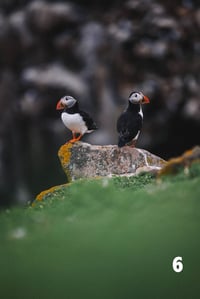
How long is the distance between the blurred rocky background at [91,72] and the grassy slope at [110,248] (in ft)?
3.74

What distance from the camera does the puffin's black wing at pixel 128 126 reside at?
4.50 m

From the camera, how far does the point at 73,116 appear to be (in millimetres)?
4570

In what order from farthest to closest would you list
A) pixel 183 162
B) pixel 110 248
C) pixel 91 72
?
pixel 91 72 < pixel 183 162 < pixel 110 248

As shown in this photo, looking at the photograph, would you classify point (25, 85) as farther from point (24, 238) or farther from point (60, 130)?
point (24, 238)

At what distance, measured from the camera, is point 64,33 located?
219 inches

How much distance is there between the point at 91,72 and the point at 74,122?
0.98m

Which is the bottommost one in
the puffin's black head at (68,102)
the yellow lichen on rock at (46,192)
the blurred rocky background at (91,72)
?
the yellow lichen on rock at (46,192)

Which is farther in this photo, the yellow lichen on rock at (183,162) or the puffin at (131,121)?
the puffin at (131,121)

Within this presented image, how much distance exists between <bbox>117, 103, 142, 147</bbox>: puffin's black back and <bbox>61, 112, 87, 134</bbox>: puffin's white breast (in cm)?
25

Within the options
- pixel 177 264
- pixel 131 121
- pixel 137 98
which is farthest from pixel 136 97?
pixel 177 264

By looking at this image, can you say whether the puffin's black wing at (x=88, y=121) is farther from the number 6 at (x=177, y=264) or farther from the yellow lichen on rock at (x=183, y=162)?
the number 6 at (x=177, y=264)

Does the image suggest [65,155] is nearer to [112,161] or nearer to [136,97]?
[112,161]

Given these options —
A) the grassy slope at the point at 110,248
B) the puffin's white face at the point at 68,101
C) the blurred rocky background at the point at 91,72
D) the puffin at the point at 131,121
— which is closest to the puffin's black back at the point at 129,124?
the puffin at the point at 131,121

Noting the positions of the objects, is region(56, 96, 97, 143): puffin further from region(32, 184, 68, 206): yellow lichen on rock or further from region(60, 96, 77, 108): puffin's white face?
region(32, 184, 68, 206): yellow lichen on rock
